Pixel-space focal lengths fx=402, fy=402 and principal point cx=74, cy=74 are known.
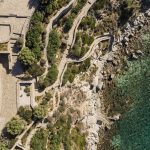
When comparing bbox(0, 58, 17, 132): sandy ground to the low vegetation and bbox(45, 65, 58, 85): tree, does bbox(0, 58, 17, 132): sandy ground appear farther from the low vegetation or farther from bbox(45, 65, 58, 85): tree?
the low vegetation

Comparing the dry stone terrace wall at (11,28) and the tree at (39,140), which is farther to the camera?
the tree at (39,140)

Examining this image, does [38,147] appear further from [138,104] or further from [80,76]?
[138,104]

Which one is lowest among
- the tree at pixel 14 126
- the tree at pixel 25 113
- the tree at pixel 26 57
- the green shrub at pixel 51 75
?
the tree at pixel 14 126

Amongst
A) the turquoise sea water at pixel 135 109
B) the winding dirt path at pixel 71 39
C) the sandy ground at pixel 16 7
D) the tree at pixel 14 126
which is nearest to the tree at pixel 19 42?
the sandy ground at pixel 16 7

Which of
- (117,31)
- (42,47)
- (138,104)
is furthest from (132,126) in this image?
(42,47)

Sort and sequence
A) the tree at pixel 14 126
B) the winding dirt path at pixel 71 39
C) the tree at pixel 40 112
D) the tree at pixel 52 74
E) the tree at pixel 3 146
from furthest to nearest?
the winding dirt path at pixel 71 39 → the tree at pixel 52 74 → the tree at pixel 3 146 → the tree at pixel 40 112 → the tree at pixel 14 126

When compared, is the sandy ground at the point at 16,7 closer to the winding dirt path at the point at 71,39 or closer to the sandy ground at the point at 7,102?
the winding dirt path at the point at 71,39

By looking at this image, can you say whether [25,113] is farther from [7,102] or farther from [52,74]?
[52,74]

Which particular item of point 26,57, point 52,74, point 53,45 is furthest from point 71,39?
point 26,57
